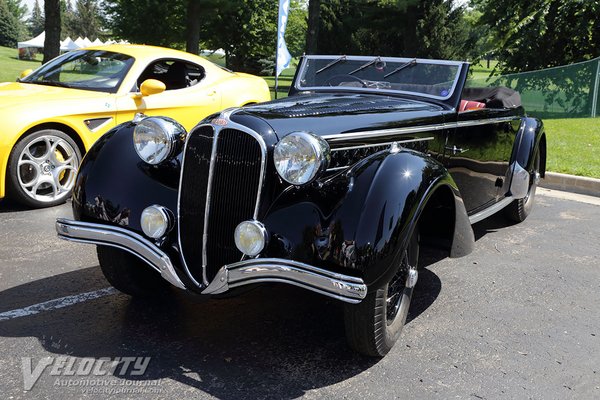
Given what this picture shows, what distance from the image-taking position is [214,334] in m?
3.19

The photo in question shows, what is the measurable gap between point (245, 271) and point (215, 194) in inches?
19.0

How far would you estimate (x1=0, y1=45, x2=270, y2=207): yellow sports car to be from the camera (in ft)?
17.8

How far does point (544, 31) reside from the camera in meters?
17.1

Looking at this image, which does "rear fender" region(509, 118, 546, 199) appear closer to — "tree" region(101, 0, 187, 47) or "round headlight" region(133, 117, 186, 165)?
"round headlight" region(133, 117, 186, 165)

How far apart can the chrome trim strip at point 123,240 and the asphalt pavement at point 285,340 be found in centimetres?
44

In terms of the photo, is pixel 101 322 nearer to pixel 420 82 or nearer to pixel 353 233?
pixel 353 233

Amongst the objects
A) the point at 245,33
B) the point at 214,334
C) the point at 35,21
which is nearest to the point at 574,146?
the point at 214,334

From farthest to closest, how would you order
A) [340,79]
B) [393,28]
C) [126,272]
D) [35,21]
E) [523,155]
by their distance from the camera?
[35,21]
[393,28]
[523,155]
[340,79]
[126,272]

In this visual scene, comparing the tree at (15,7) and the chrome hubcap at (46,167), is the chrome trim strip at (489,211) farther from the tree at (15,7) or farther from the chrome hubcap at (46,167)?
the tree at (15,7)

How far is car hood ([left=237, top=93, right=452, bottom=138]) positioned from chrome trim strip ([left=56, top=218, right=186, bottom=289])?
2.81 feet

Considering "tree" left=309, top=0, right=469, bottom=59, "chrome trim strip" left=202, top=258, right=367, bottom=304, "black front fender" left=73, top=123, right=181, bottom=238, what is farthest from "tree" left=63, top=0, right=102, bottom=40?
"chrome trim strip" left=202, top=258, right=367, bottom=304

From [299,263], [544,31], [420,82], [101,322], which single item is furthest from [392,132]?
[544,31]

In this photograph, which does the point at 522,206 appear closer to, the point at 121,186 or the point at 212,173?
the point at 212,173

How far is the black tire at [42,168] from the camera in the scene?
17.7 feet
